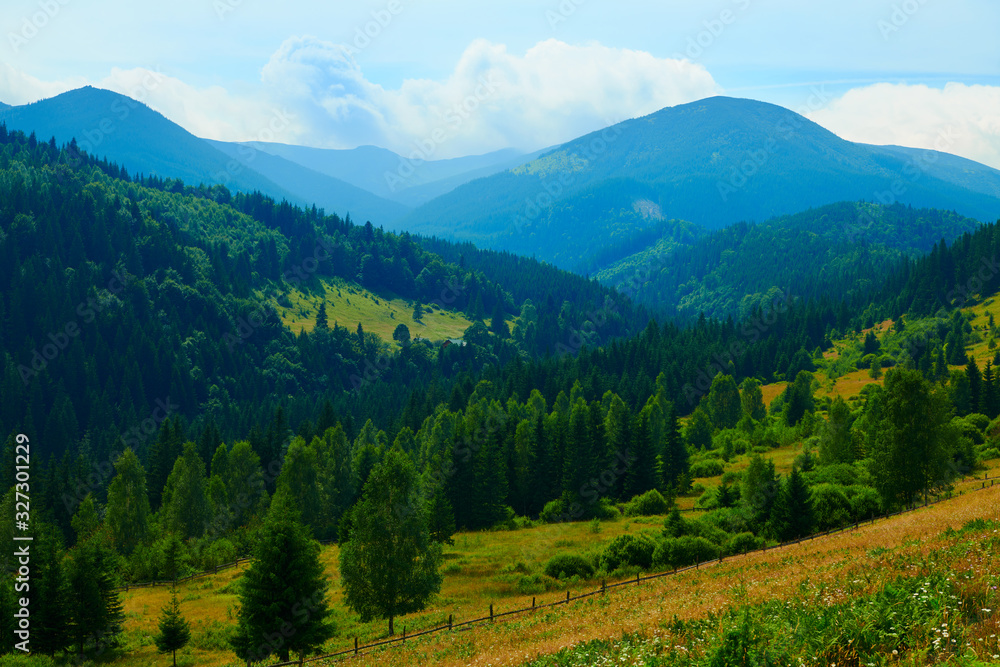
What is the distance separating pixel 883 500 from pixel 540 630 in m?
38.5

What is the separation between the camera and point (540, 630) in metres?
28.3

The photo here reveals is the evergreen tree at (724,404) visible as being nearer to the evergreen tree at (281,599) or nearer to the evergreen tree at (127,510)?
the evergreen tree at (127,510)

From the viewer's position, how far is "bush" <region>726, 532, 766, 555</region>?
49906 millimetres

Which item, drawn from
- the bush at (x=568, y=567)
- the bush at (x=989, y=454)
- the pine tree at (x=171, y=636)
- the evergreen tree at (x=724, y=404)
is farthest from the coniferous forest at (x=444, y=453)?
the bush at (x=989, y=454)

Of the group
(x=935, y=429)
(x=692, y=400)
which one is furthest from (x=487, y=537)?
(x=692, y=400)

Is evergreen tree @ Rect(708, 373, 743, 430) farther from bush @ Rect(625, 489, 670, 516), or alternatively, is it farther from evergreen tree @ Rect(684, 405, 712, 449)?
bush @ Rect(625, 489, 670, 516)

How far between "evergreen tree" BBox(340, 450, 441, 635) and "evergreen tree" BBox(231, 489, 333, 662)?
21.4ft

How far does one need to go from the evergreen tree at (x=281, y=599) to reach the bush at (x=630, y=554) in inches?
936

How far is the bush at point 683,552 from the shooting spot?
161ft

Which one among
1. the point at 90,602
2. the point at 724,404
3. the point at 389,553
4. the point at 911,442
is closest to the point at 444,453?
the point at 389,553

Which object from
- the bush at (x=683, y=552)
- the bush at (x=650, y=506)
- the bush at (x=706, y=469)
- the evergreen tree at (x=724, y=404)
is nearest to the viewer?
the bush at (x=683, y=552)

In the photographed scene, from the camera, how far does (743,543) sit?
50500 mm

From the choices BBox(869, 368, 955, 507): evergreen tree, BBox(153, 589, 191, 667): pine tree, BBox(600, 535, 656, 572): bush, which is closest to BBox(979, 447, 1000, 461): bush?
BBox(869, 368, 955, 507): evergreen tree

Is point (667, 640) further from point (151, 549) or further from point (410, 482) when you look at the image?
point (151, 549)
